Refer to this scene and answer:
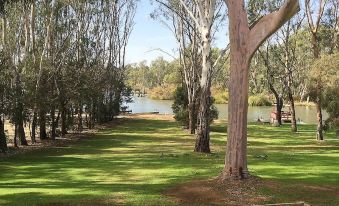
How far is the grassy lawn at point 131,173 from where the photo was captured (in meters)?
10.7

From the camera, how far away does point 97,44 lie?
4119 cm

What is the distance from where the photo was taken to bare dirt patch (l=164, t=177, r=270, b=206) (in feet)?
33.8

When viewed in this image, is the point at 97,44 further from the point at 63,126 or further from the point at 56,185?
the point at 56,185

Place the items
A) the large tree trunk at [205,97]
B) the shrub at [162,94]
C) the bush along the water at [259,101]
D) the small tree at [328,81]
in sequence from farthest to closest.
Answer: the shrub at [162,94] < the bush along the water at [259,101] < the small tree at [328,81] < the large tree trunk at [205,97]

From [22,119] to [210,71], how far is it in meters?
9.33

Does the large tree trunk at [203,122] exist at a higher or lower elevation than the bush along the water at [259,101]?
lower

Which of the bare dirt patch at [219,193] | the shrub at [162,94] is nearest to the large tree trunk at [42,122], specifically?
the bare dirt patch at [219,193]

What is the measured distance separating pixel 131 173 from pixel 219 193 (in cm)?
463

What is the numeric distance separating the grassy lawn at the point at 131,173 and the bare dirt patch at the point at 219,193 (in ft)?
1.13

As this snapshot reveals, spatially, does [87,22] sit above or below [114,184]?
above

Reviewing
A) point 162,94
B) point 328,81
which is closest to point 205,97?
point 328,81

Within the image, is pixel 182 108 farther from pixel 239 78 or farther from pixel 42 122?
pixel 239 78

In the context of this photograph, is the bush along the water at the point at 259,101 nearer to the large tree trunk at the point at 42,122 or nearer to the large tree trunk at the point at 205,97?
the large tree trunk at the point at 42,122

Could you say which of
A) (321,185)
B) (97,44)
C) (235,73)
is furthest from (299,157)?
(97,44)
